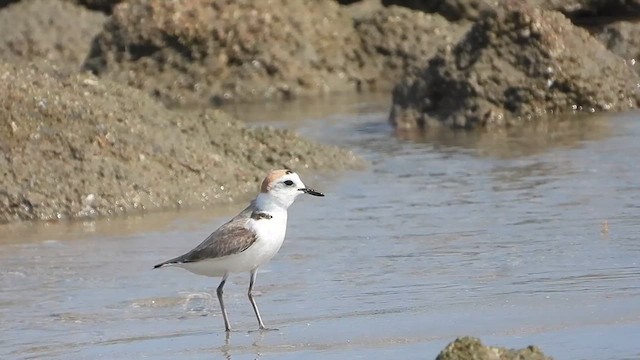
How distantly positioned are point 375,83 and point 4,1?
7.13 m

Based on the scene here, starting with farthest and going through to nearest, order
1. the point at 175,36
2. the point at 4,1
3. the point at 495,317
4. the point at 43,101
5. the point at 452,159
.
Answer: the point at 4,1 → the point at 175,36 → the point at 452,159 → the point at 43,101 → the point at 495,317

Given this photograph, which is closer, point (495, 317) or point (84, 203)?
point (495, 317)

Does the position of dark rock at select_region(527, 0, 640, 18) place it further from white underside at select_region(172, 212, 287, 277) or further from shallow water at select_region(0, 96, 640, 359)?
white underside at select_region(172, 212, 287, 277)

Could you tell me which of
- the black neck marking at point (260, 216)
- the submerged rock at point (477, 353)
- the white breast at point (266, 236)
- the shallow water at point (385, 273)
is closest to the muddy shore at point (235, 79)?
the submerged rock at point (477, 353)

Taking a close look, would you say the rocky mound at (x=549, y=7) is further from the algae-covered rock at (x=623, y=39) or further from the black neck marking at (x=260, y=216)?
the black neck marking at (x=260, y=216)

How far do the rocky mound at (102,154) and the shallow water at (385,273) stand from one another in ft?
0.90

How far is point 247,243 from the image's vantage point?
797cm

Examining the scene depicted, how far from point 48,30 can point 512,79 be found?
10.3m

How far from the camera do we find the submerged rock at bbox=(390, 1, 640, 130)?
1530 cm

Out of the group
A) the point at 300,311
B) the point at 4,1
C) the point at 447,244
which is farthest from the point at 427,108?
the point at 4,1

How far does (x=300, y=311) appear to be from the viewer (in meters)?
8.03

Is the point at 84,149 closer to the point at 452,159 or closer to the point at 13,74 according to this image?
the point at 13,74

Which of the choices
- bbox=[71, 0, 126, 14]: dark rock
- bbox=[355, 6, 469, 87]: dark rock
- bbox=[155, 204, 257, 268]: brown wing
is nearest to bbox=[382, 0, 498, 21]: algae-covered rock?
bbox=[355, 6, 469, 87]: dark rock

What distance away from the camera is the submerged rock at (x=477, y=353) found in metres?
5.67
